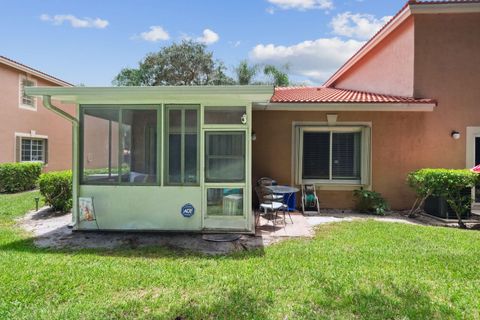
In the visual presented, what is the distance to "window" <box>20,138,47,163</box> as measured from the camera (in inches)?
599

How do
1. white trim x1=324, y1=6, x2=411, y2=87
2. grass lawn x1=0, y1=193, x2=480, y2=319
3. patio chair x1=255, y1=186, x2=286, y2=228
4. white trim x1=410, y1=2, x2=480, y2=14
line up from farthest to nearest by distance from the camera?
white trim x1=324, y1=6, x2=411, y2=87 → white trim x1=410, y1=2, x2=480, y2=14 → patio chair x1=255, y1=186, x2=286, y2=228 → grass lawn x1=0, y1=193, x2=480, y2=319

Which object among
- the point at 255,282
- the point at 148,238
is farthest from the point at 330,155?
the point at 255,282

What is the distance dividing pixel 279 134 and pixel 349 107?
2176 mm

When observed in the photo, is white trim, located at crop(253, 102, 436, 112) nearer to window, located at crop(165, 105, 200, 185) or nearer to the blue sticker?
window, located at crop(165, 105, 200, 185)

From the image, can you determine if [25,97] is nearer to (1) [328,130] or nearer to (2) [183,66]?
(1) [328,130]

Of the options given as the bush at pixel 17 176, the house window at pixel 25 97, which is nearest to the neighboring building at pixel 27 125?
the house window at pixel 25 97

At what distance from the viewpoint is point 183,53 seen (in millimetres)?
30359

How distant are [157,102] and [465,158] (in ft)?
30.0

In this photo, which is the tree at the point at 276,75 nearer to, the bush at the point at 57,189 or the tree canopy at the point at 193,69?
the tree canopy at the point at 193,69

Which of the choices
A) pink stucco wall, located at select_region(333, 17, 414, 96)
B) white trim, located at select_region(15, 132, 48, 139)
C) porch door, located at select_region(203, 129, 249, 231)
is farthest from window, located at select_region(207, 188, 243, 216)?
white trim, located at select_region(15, 132, 48, 139)

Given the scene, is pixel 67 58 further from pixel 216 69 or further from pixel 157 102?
pixel 157 102

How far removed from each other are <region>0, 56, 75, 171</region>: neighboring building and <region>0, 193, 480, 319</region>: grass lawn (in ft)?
33.2

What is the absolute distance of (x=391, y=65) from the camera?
11336 millimetres

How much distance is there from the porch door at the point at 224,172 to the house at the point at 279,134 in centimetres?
2
